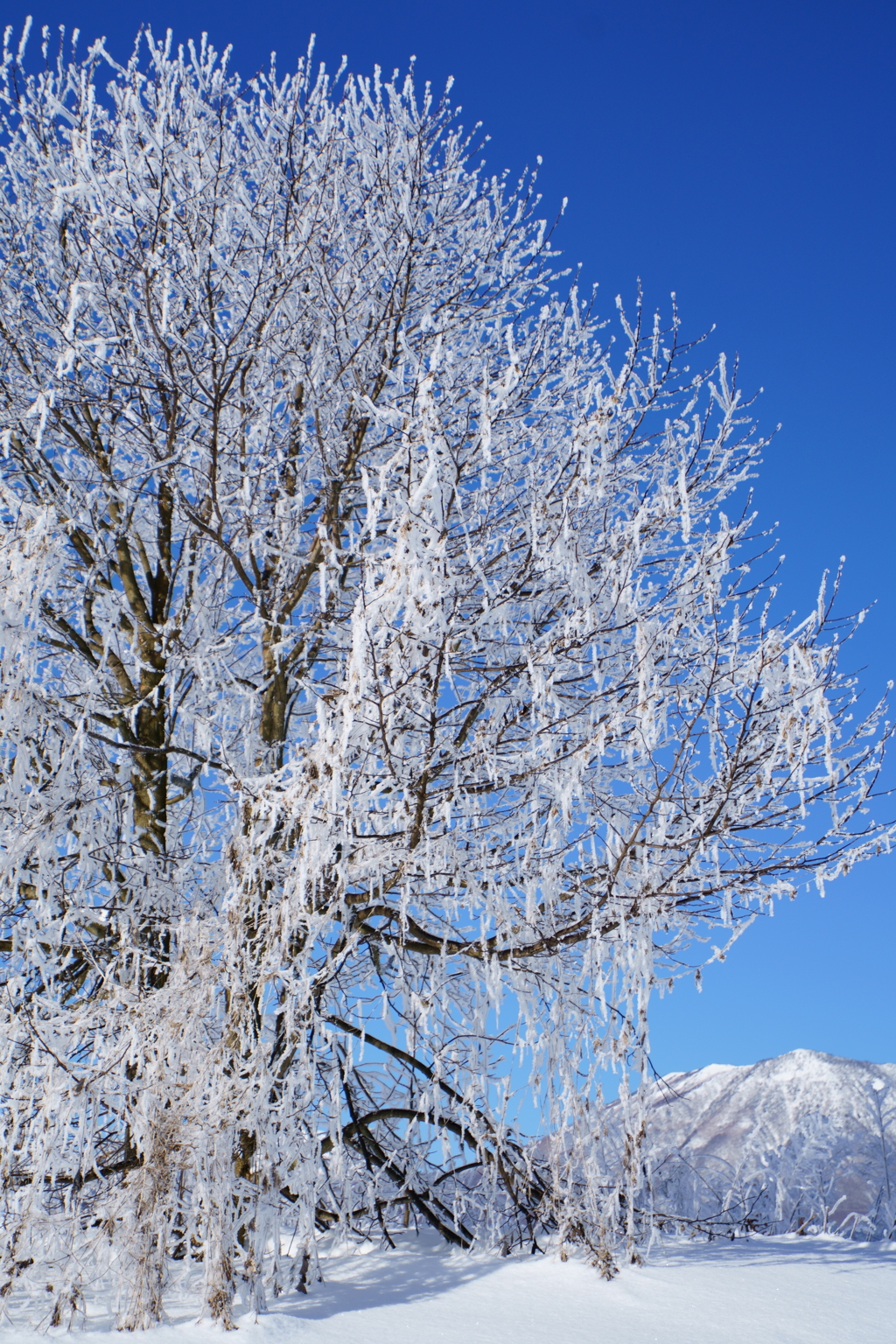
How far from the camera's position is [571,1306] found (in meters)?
2.90

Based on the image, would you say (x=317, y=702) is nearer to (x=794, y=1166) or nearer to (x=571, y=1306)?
(x=571, y=1306)

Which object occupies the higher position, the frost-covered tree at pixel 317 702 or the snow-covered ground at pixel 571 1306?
the frost-covered tree at pixel 317 702

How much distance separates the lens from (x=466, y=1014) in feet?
14.0

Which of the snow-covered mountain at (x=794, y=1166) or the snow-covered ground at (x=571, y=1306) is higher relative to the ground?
the snow-covered ground at (x=571, y=1306)

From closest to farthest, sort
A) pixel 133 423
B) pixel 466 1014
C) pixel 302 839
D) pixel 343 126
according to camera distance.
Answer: pixel 302 839, pixel 466 1014, pixel 133 423, pixel 343 126

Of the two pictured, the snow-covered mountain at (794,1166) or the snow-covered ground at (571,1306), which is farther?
the snow-covered mountain at (794,1166)

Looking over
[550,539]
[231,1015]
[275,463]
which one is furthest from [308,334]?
[231,1015]

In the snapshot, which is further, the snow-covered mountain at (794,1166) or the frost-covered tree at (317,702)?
the snow-covered mountain at (794,1166)

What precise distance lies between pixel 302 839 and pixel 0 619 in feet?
4.85

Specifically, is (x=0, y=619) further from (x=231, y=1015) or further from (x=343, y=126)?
(x=343, y=126)

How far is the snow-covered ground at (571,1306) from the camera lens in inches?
103

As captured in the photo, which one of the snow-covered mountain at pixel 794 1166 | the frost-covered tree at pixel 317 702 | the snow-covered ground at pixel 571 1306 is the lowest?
the snow-covered mountain at pixel 794 1166

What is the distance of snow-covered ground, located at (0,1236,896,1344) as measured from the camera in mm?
2607

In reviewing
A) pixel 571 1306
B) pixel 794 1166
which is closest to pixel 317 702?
pixel 571 1306
